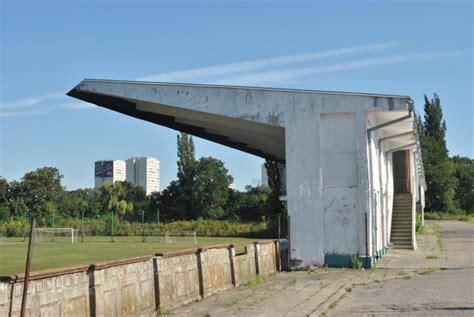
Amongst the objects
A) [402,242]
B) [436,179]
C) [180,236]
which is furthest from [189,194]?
[402,242]

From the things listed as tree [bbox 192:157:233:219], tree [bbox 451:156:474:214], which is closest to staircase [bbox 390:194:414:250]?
tree [bbox 192:157:233:219]

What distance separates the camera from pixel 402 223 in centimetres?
3170

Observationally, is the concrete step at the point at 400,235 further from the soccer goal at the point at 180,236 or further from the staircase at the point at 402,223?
the soccer goal at the point at 180,236

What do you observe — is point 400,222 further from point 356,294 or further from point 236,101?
point 356,294

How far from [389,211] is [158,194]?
201ft

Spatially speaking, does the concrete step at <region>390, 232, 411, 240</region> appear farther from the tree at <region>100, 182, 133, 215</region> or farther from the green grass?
the tree at <region>100, 182, 133, 215</region>

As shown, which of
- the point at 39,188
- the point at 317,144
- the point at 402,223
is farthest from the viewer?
the point at 39,188

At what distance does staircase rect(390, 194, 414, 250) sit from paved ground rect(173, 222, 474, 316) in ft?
27.9

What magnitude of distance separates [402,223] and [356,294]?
18.7m

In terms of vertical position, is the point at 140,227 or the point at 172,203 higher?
the point at 172,203

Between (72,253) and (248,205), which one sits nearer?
(72,253)

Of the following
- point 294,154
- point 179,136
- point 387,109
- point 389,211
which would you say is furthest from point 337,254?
point 179,136

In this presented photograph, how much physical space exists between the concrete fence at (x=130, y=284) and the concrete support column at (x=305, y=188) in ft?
15.2

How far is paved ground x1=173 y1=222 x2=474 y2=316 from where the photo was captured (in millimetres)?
11344
